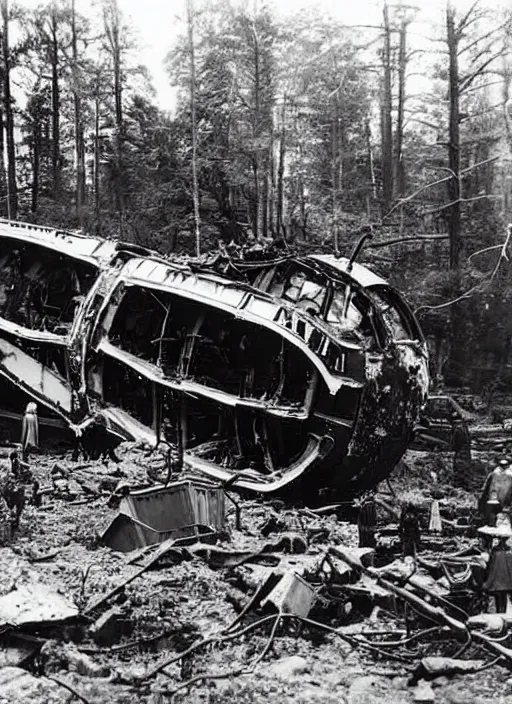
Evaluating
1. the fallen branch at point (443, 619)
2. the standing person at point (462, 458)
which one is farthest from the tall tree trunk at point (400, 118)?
the fallen branch at point (443, 619)

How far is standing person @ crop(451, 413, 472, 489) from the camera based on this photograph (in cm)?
1040

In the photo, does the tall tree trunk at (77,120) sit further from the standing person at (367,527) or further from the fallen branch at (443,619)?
the fallen branch at (443,619)

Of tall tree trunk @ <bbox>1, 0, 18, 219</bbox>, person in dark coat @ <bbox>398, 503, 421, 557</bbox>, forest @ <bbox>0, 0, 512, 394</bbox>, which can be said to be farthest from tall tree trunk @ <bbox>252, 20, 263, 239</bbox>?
person in dark coat @ <bbox>398, 503, 421, 557</bbox>

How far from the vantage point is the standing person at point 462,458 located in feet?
34.1

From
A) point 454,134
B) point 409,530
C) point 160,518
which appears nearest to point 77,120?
point 454,134

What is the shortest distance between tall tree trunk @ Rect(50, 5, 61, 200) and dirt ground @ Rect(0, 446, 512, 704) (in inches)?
921

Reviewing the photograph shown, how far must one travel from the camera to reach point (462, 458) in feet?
35.8

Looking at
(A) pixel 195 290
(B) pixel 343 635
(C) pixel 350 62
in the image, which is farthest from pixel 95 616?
(C) pixel 350 62

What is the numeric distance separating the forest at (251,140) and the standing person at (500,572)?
13787 mm

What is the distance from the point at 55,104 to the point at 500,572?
1078 inches

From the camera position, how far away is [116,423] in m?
9.75

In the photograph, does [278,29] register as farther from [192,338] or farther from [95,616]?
[95,616]

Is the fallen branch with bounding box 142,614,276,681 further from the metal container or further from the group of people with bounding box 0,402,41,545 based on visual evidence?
the group of people with bounding box 0,402,41,545

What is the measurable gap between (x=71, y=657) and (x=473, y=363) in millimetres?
15967
